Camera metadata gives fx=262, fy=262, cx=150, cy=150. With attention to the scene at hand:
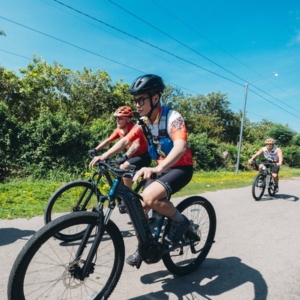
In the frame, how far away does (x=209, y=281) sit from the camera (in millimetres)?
3006

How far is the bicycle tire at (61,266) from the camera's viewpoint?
1.89 metres

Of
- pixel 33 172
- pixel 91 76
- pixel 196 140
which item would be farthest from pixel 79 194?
pixel 91 76

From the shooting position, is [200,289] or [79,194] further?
[79,194]

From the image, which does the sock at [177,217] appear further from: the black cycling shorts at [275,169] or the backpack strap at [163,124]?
the black cycling shorts at [275,169]

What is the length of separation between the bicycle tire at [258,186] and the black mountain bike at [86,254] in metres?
5.37

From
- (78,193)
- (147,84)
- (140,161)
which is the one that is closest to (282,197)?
(140,161)

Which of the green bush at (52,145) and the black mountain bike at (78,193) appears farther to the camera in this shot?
the green bush at (52,145)

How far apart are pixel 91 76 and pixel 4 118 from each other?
548 inches

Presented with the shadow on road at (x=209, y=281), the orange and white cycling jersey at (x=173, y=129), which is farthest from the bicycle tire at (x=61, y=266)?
the orange and white cycling jersey at (x=173, y=129)

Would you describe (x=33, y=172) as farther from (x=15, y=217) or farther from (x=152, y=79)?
(x=152, y=79)

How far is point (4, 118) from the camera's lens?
10.6m

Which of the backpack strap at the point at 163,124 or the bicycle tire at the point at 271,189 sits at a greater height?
the backpack strap at the point at 163,124

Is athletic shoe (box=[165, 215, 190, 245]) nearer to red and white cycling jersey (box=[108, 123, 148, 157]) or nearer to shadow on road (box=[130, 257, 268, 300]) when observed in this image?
shadow on road (box=[130, 257, 268, 300])

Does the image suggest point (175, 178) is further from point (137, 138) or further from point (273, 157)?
point (273, 157)
